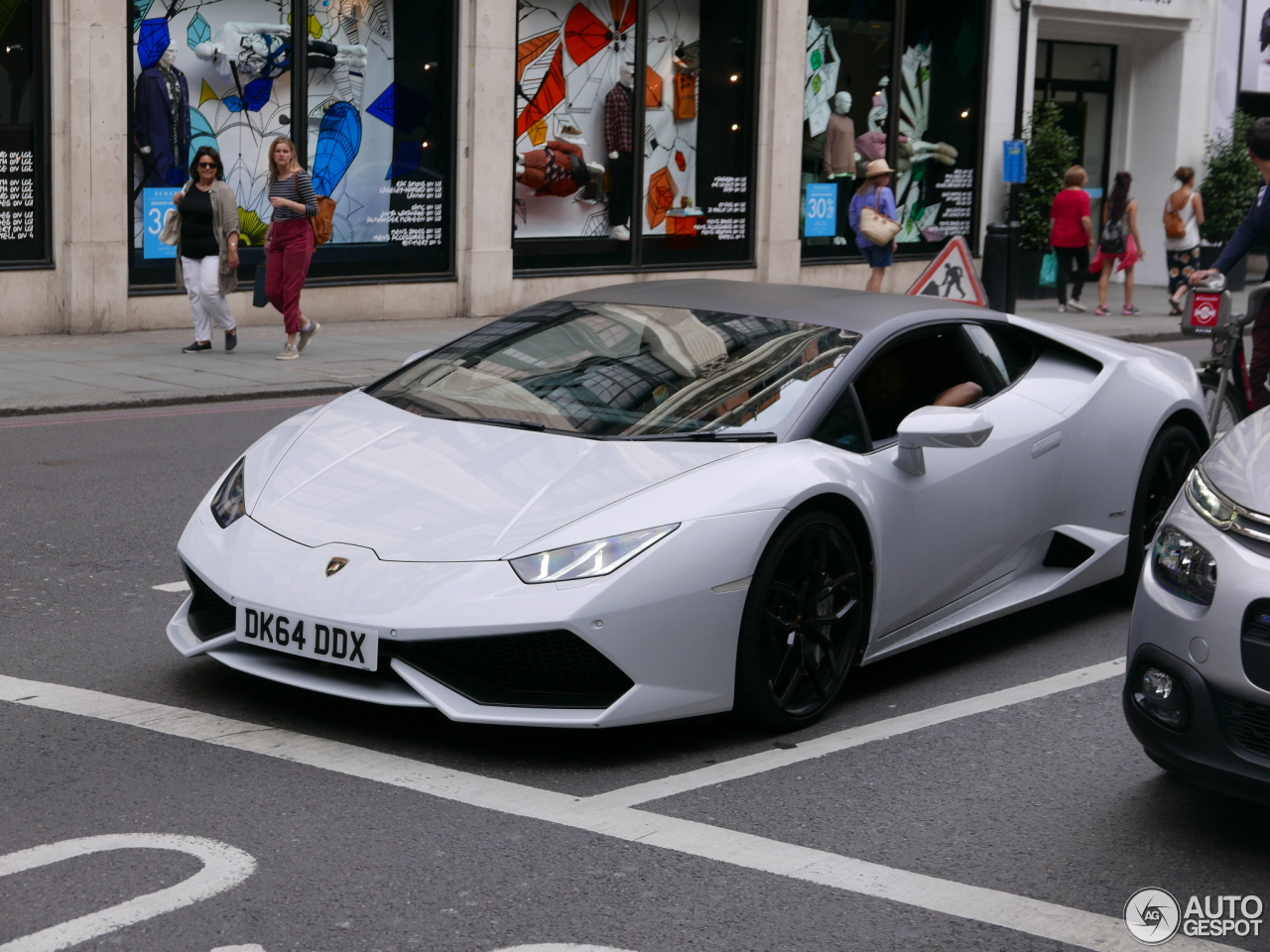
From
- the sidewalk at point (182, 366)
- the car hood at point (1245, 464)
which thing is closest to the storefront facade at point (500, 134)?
the sidewalk at point (182, 366)

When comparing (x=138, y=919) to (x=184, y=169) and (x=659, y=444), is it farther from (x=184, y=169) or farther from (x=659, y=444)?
(x=184, y=169)

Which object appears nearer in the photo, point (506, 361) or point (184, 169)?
point (506, 361)

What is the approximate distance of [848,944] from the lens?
3541 millimetres

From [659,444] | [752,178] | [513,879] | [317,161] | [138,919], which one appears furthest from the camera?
[752,178]

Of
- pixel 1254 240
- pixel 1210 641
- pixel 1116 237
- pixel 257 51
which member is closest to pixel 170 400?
pixel 257 51

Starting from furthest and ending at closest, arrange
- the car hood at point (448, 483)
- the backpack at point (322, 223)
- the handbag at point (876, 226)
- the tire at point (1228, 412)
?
the handbag at point (876, 226) < the backpack at point (322, 223) < the tire at point (1228, 412) < the car hood at point (448, 483)

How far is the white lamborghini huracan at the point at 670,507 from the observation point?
4.55 m

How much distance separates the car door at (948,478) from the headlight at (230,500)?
183 centimetres

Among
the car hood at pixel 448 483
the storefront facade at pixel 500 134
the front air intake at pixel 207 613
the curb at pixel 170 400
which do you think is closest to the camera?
the car hood at pixel 448 483

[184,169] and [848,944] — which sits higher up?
[184,169]

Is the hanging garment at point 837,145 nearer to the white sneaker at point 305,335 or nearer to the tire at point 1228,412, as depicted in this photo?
the white sneaker at point 305,335

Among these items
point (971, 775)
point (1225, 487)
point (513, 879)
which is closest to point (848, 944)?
point (513, 879)

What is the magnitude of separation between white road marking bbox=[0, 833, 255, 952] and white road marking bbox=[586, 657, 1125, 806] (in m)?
0.97

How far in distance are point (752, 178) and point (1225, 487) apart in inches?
715
